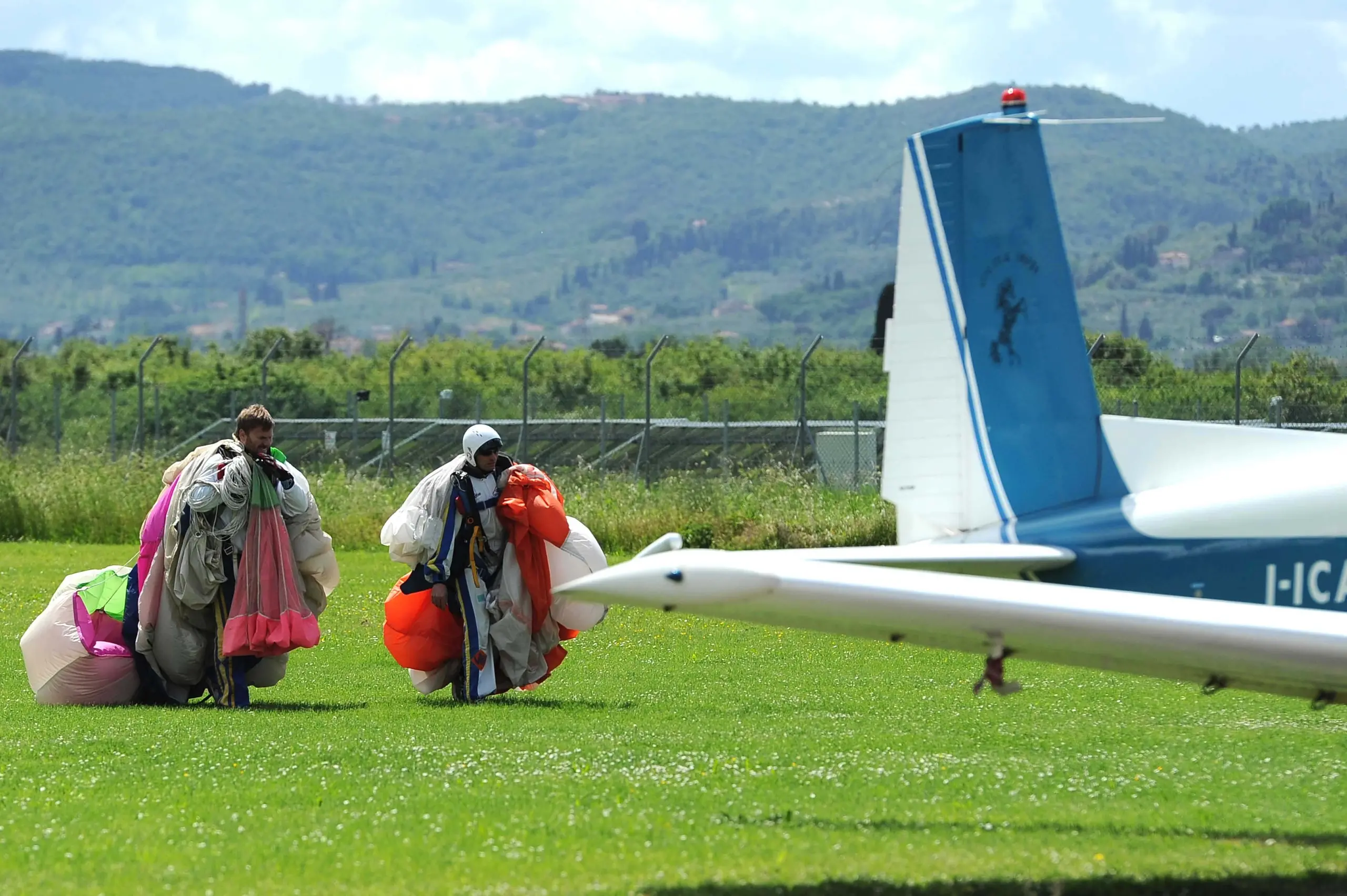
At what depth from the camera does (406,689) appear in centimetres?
1181

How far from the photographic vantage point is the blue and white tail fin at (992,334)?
7484 millimetres

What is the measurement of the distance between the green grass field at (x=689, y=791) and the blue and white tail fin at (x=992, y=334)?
1.34 metres

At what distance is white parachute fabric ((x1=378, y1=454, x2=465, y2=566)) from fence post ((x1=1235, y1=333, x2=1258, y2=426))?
46.1 feet

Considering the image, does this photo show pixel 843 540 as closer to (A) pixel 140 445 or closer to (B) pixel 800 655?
(B) pixel 800 655

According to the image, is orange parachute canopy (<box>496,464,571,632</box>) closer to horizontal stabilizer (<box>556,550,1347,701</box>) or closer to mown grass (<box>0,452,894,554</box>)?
horizontal stabilizer (<box>556,550,1347,701</box>)

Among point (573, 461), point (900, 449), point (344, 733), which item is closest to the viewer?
point (900, 449)

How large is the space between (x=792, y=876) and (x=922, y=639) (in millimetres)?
967

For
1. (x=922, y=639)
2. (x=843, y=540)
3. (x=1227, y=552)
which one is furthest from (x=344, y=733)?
(x=843, y=540)

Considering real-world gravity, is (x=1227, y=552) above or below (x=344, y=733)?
above

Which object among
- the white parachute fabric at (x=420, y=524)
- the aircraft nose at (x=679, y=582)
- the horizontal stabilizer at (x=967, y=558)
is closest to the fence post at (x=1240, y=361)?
the white parachute fabric at (x=420, y=524)

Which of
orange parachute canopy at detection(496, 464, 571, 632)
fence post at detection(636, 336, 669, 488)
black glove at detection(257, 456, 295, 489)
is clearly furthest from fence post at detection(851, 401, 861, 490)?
black glove at detection(257, 456, 295, 489)

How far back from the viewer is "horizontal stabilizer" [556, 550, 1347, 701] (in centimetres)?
563

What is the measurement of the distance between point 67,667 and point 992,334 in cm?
632

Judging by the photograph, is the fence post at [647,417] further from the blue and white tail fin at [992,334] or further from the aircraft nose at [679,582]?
the aircraft nose at [679,582]
